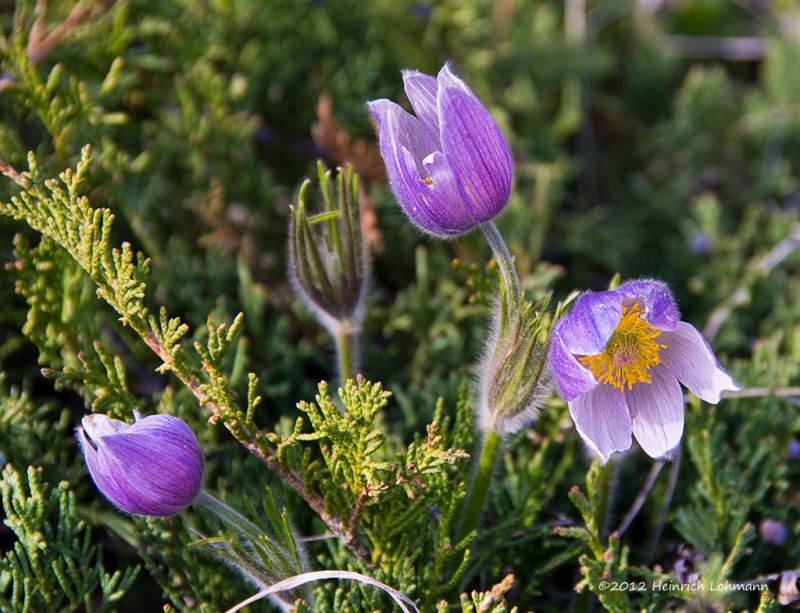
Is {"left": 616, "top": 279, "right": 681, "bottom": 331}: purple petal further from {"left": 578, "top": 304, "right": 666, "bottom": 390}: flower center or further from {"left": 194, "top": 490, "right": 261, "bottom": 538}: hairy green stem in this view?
{"left": 194, "top": 490, "right": 261, "bottom": 538}: hairy green stem

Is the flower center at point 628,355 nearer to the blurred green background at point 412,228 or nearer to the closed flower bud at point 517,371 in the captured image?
the closed flower bud at point 517,371

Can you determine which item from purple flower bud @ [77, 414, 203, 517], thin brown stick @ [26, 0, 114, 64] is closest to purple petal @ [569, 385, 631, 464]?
purple flower bud @ [77, 414, 203, 517]

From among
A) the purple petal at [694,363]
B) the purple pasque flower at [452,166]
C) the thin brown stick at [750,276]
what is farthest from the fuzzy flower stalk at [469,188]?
the thin brown stick at [750,276]

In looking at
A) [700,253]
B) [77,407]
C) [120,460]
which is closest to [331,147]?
[77,407]

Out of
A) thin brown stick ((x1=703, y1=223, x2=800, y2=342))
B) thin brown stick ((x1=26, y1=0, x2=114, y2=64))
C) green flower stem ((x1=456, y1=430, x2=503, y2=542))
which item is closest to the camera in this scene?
green flower stem ((x1=456, y1=430, x2=503, y2=542))

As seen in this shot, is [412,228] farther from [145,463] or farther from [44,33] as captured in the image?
[145,463]
